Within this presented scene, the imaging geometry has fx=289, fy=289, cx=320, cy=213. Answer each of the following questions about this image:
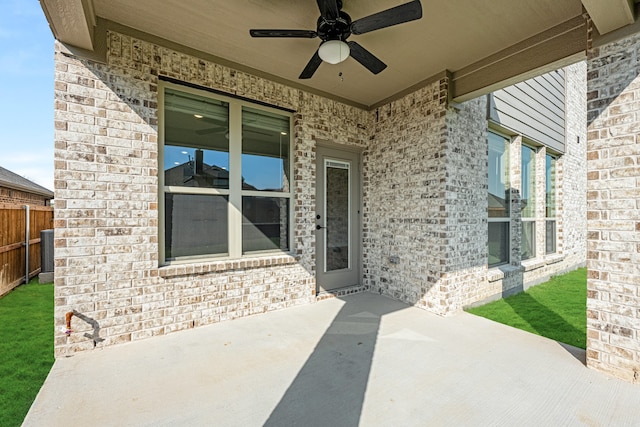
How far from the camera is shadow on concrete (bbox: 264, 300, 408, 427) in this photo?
6.13 feet

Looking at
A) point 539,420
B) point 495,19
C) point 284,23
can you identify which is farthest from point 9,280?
point 495,19

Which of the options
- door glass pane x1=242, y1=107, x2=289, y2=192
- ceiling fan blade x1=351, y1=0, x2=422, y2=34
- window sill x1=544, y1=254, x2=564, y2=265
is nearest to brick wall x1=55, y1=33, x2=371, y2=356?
door glass pane x1=242, y1=107, x2=289, y2=192

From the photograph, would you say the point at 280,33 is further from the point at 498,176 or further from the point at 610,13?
the point at 498,176

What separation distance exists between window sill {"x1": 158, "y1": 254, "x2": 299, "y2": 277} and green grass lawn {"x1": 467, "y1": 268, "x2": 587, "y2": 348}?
9.11 ft

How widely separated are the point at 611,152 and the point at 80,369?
481cm

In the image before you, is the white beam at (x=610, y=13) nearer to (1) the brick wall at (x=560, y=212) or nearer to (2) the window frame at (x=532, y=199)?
(1) the brick wall at (x=560, y=212)

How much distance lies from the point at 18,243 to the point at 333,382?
22.1 feet

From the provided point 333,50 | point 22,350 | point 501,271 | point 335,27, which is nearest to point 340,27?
point 335,27

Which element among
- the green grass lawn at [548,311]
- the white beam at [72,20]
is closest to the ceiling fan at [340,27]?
the white beam at [72,20]

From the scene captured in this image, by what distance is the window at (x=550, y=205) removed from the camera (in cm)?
648

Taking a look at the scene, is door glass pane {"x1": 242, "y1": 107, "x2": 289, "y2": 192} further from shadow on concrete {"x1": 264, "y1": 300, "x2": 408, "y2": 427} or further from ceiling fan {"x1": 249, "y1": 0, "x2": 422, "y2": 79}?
shadow on concrete {"x1": 264, "y1": 300, "x2": 408, "y2": 427}

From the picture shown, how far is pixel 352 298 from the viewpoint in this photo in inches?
179

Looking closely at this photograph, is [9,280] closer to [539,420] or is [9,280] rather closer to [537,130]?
[539,420]

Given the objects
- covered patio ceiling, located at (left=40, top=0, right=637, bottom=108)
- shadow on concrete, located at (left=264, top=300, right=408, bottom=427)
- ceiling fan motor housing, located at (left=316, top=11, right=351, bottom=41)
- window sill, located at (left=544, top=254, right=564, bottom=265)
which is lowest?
shadow on concrete, located at (left=264, top=300, right=408, bottom=427)
